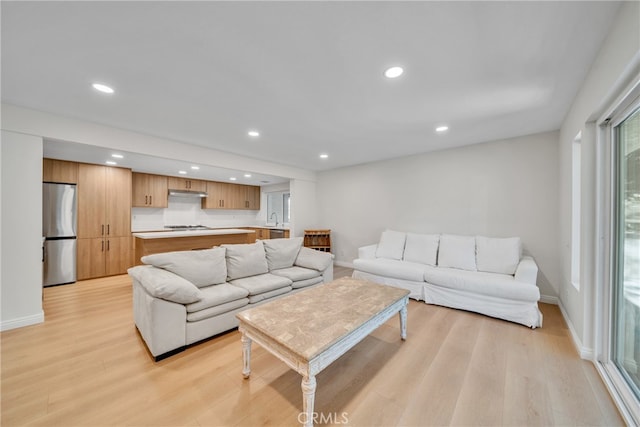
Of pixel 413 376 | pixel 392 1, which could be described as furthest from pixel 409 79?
pixel 413 376

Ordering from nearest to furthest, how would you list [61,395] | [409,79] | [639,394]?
1. [639,394]
2. [61,395]
3. [409,79]

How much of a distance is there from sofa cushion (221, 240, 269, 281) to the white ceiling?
161 centimetres

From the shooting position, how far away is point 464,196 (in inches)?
155

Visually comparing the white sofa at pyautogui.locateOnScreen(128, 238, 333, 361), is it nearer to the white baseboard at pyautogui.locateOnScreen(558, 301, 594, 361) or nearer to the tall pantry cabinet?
the white baseboard at pyautogui.locateOnScreen(558, 301, 594, 361)

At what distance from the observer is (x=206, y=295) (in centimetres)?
239

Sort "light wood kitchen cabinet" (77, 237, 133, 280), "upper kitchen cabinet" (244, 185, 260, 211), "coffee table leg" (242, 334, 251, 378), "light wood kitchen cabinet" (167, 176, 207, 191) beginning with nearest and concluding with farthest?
"coffee table leg" (242, 334, 251, 378) → "light wood kitchen cabinet" (77, 237, 133, 280) → "light wood kitchen cabinet" (167, 176, 207, 191) → "upper kitchen cabinet" (244, 185, 260, 211)

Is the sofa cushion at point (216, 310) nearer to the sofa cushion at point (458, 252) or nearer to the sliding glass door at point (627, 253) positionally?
the sofa cushion at point (458, 252)

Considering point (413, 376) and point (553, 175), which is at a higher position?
point (553, 175)

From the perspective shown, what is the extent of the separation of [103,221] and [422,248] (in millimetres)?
5909

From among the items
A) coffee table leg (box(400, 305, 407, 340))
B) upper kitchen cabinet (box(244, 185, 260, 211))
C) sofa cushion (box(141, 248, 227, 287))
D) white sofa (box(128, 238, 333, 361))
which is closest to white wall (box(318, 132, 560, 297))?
white sofa (box(128, 238, 333, 361))

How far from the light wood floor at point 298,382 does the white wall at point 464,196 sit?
148cm

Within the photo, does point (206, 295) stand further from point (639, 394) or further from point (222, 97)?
point (639, 394)

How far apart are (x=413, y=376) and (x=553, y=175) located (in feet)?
11.0

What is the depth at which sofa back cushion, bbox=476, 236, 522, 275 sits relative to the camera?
3.14m
